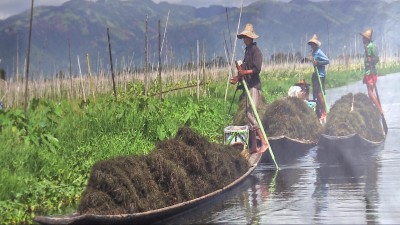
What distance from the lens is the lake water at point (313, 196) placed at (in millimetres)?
9367

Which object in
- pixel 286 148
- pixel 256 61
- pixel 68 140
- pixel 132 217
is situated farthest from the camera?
pixel 286 148

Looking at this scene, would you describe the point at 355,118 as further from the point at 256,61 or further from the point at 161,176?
the point at 161,176

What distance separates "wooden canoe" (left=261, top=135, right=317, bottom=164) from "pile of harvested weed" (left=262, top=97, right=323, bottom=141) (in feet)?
0.73

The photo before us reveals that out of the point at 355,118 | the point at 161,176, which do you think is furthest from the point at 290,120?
the point at 161,176

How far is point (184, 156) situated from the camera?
414 inches

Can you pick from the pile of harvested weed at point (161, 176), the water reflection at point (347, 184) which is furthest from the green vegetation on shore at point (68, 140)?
the water reflection at point (347, 184)

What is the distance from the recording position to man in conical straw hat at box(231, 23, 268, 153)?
1357 cm

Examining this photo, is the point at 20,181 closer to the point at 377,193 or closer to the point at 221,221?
the point at 221,221

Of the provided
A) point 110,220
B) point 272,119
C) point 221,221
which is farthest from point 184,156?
point 272,119

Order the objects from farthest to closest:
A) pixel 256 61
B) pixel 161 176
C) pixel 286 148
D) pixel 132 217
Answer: pixel 286 148 → pixel 256 61 → pixel 161 176 → pixel 132 217

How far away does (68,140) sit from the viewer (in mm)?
13164

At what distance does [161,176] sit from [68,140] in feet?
12.1

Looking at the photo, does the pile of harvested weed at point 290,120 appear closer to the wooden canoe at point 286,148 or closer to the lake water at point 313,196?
the wooden canoe at point 286,148

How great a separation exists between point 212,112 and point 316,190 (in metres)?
6.90
